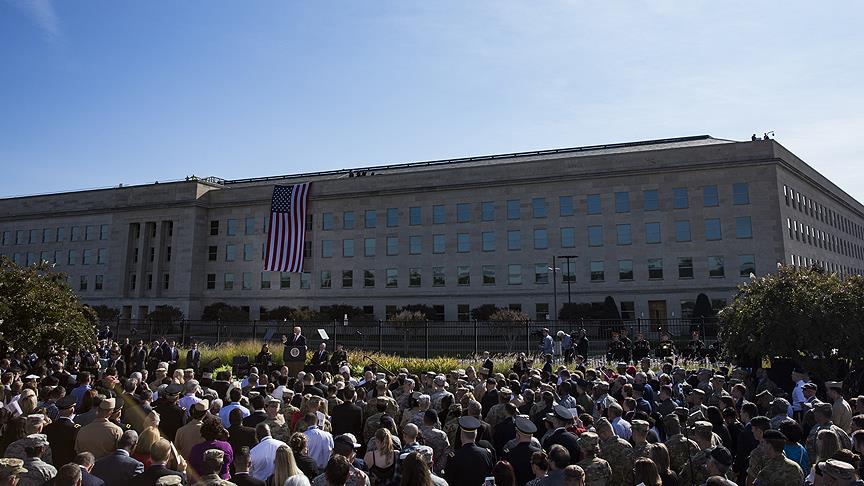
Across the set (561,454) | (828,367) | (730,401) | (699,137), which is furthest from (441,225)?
(561,454)

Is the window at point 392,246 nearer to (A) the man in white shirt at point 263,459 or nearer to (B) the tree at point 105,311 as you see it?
(B) the tree at point 105,311

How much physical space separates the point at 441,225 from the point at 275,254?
49.3 ft

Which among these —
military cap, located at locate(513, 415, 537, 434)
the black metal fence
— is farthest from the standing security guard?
the black metal fence

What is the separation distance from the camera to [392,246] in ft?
196

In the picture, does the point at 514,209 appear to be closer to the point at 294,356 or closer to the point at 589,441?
the point at 294,356

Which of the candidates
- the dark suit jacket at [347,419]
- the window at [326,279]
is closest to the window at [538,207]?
the window at [326,279]

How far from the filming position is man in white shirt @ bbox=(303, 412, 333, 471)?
8.30m

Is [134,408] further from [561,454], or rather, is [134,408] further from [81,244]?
[81,244]

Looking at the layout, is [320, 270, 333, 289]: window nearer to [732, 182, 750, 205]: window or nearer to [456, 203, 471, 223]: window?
[456, 203, 471, 223]: window

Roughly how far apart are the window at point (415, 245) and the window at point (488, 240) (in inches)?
235

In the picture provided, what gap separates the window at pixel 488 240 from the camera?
56.2 metres

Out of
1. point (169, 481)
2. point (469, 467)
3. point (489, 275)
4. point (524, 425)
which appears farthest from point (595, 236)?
point (169, 481)

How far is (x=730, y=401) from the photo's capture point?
10.5m

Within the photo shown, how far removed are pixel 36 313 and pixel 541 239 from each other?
1648 inches
